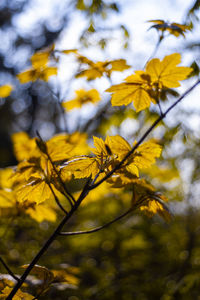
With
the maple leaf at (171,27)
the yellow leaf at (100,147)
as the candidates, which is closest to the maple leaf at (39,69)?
the maple leaf at (171,27)

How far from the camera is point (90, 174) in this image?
0.80 meters

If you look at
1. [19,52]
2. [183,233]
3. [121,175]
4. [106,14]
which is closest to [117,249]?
[183,233]

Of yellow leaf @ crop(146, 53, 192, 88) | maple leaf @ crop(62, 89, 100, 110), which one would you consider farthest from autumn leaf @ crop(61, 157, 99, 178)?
maple leaf @ crop(62, 89, 100, 110)

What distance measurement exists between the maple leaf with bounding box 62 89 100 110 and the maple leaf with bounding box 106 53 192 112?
75cm

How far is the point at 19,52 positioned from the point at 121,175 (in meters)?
6.18

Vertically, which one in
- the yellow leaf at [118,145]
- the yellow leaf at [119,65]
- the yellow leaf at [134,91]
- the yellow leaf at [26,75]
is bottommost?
the yellow leaf at [118,145]

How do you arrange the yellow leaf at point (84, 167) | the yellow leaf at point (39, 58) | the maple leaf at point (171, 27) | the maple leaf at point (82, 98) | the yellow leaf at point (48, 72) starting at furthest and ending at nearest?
1. the maple leaf at point (82, 98)
2. the yellow leaf at point (48, 72)
3. the yellow leaf at point (39, 58)
4. the maple leaf at point (171, 27)
5. the yellow leaf at point (84, 167)

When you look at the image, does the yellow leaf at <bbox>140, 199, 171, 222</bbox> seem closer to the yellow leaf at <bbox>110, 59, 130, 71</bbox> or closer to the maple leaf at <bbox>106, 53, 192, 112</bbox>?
the maple leaf at <bbox>106, 53, 192, 112</bbox>

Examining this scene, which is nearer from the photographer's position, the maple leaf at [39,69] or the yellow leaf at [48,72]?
the maple leaf at [39,69]

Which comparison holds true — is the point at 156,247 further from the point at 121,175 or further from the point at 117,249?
the point at 121,175

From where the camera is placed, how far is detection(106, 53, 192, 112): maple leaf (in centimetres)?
83

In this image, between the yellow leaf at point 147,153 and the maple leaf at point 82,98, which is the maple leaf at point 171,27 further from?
the maple leaf at point 82,98

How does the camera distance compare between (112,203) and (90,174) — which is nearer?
(90,174)

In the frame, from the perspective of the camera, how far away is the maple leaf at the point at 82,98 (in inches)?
63.4
